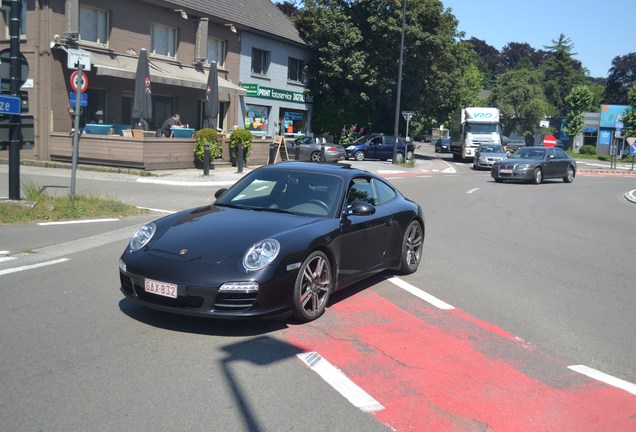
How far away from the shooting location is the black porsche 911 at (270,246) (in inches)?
217

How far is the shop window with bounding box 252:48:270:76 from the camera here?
3678 cm

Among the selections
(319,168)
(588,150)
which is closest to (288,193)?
(319,168)

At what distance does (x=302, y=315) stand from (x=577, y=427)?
2.53m

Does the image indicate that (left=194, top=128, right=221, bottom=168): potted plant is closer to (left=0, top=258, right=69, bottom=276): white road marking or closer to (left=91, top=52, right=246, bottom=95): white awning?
(left=91, top=52, right=246, bottom=95): white awning

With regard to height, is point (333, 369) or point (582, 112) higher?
point (582, 112)

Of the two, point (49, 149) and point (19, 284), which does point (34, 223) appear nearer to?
point (19, 284)

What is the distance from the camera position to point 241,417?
407 centimetres

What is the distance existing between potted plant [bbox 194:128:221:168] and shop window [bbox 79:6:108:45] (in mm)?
6139

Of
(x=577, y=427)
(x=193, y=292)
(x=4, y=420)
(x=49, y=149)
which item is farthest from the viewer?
(x=49, y=149)

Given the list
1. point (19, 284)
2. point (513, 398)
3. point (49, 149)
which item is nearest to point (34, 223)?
point (19, 284)

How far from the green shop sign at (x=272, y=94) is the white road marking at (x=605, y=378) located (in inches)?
1210

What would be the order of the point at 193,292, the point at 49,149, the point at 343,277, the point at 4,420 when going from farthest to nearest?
the point at 49,149 → the point at 343,277 → the point at 193,292 → the point at 4,420

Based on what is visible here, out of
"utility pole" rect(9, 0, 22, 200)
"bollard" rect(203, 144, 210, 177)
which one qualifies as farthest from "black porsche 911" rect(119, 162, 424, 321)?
"bollard" rect(203, 144, 210, 177)

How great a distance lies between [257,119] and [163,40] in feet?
29.4
